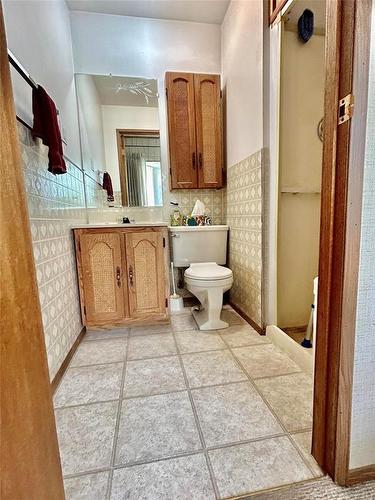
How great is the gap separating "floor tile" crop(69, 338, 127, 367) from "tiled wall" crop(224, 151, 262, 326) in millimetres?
1032

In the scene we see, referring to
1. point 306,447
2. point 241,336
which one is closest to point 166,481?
point 306,447

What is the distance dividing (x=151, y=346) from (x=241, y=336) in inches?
→ 26.1

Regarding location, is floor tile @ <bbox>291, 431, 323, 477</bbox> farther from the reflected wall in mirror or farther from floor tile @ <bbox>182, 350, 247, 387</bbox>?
the reflected wall in mirror

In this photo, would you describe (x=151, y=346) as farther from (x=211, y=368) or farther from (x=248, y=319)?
(x=248, y=319)

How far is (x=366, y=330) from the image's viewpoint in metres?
0.76

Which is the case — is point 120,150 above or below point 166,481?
above

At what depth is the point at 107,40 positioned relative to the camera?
A: 7.48 feet

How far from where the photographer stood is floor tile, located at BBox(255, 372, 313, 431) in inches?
42.6

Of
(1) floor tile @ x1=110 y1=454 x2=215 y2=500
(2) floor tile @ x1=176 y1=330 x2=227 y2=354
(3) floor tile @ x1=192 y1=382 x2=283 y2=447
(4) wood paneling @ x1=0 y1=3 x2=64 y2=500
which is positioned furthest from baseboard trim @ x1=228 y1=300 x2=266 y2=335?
(4) wood paneling @ x1=0 y1=3 x2=64 y2=500

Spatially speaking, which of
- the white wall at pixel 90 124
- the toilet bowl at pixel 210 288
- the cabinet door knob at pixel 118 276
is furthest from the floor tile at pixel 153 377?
the white wall at pixel 90 124

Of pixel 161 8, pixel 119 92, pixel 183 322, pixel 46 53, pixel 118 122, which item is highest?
pixel 161 8

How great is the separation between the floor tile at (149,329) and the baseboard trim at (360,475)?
138cm

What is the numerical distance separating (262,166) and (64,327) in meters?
1.69

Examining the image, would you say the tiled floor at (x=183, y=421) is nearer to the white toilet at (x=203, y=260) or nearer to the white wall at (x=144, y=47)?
the white toilet at (x=203, y=260)
